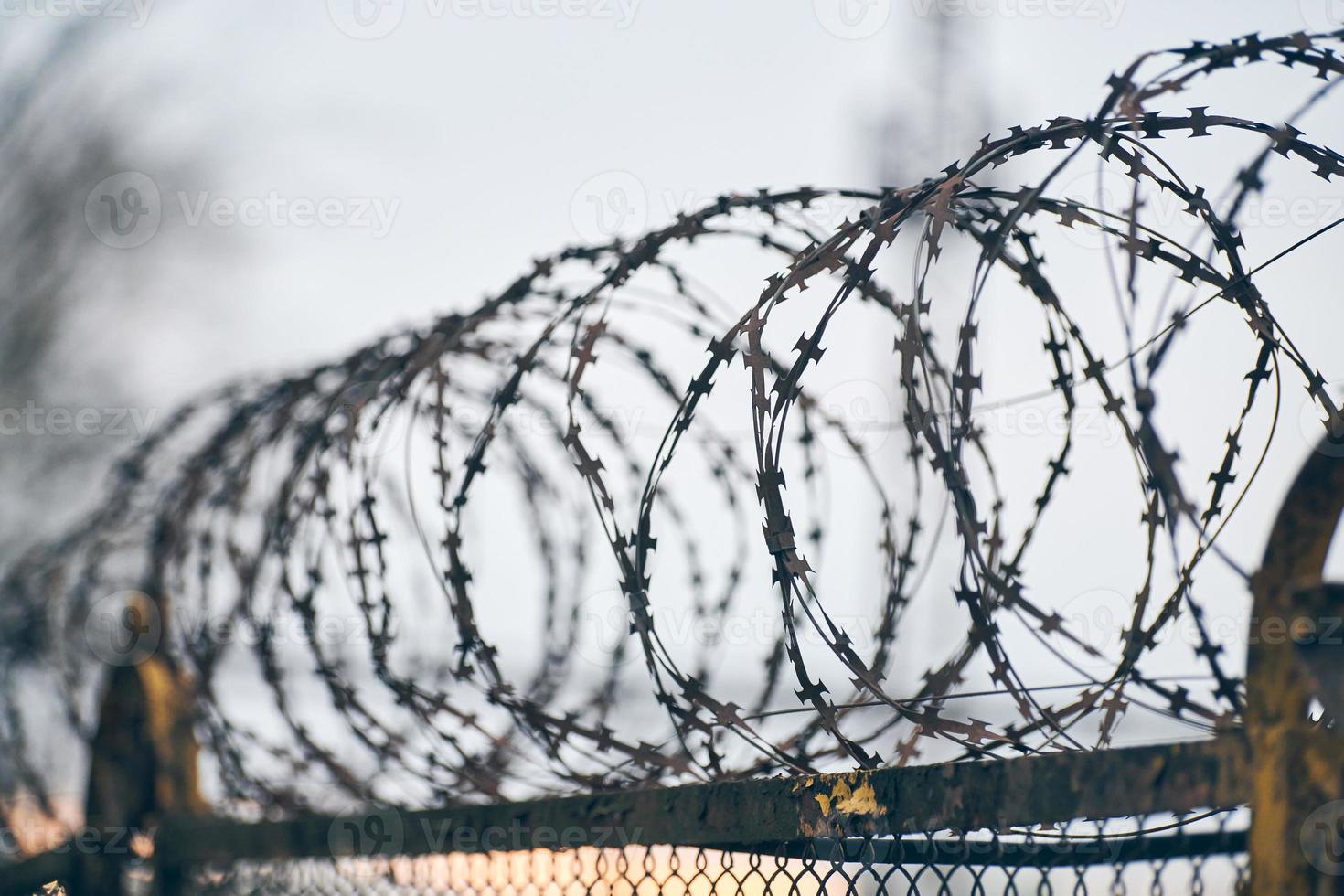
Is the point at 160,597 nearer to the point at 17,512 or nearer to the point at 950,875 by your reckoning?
the point at 950,875

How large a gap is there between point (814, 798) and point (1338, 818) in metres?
1.39

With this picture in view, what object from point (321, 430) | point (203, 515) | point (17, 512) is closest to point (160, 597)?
point (203, 515)

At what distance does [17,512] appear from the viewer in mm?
13688
